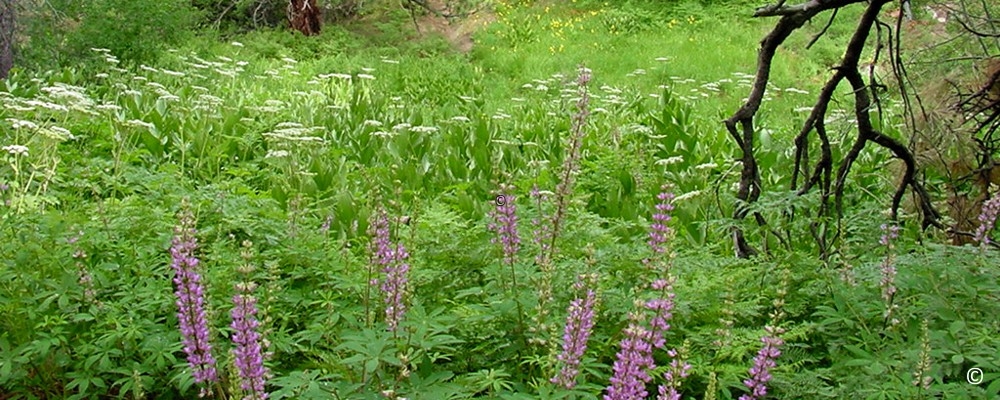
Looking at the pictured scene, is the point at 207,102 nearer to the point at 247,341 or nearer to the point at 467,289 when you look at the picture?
the point at 467,289

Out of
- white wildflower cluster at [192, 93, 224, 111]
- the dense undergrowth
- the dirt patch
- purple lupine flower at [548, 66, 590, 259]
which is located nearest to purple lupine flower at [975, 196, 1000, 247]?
the dense undergrowth

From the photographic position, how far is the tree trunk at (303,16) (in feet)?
54.1

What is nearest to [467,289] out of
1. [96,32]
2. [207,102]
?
[207,102]

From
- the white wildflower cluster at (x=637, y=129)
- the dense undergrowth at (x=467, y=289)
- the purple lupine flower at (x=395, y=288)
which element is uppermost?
the purple lupine flower at (x=395, y=288)

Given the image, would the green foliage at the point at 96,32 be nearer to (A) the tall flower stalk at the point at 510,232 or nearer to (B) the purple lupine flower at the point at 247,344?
(A) the tall flower stalk at the point at 510,232

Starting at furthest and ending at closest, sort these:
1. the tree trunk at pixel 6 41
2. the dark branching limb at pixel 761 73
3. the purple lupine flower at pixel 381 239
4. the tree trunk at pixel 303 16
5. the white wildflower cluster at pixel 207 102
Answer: the tree trunk at pixel 303 16 < the tree trunk at pixel 6 41 < the white wildflower cluster at pixel 207 102 < the dark branching limb at pixel 761 73 < the purple lupine flower at pixel 381 239

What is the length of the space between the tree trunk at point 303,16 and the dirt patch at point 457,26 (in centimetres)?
200

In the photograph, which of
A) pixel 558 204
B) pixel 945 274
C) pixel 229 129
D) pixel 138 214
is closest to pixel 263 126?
pixel 229 129

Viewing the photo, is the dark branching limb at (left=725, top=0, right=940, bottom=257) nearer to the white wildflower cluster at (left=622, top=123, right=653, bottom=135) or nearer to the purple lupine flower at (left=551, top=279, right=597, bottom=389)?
the purple lupine flower at (left=551, top=279, right=597, bottom=389)

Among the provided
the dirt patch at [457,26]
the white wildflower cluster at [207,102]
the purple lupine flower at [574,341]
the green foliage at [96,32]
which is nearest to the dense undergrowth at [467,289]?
the purple lupine flower at [574,341]

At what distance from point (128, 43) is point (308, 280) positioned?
8830 millimetres

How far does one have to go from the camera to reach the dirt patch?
58.1 feet

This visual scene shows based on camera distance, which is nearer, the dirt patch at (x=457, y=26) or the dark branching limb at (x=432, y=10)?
the dark branching limb at (x=432, y=10)

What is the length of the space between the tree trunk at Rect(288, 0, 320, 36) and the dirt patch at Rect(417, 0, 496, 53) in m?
2.00
